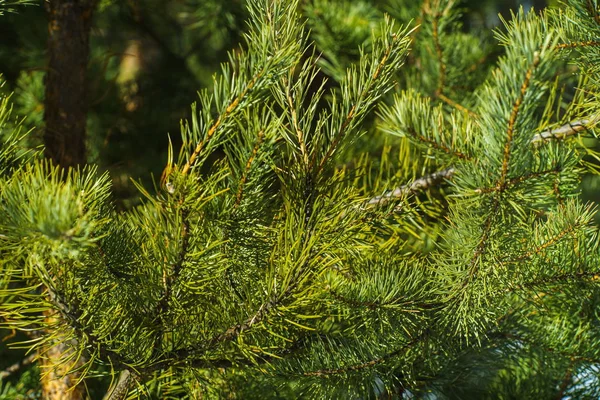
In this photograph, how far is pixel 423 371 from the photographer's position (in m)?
0.84

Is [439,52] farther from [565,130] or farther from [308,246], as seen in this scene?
[308,246]

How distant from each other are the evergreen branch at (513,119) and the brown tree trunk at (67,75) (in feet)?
2.53

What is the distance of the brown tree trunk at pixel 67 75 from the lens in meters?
1.14

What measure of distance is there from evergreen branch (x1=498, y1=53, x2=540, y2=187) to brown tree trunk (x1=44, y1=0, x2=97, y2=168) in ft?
2.53

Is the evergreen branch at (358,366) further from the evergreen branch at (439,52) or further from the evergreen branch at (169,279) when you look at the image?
the evergreen branch at (439,52)

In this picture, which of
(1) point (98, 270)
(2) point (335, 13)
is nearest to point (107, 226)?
(1) point (98, 270)

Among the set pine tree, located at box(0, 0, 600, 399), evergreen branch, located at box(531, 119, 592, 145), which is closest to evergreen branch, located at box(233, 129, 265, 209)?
pine tree, located at box(0, 0, 600, 399)

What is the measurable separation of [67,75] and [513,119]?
0.84 meters

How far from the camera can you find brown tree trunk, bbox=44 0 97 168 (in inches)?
44.8

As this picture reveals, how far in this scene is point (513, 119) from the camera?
554mm

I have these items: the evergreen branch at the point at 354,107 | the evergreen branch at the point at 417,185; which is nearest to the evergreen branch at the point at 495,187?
the evergreen branch at the point at 417,185

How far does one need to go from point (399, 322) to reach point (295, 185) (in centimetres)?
19

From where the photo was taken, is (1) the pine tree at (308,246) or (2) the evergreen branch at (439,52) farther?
(2) the evergreen branch at (439,52)

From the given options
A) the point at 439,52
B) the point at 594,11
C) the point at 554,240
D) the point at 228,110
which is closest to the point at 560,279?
the point at 554,240
